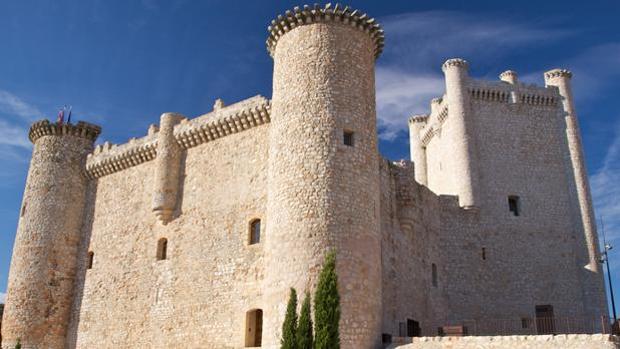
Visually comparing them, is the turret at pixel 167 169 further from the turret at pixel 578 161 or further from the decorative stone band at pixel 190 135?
the turret at pixel 578 161

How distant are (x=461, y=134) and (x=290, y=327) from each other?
14.8 m

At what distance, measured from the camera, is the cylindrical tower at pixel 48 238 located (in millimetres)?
23797

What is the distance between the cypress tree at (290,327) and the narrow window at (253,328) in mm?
3313

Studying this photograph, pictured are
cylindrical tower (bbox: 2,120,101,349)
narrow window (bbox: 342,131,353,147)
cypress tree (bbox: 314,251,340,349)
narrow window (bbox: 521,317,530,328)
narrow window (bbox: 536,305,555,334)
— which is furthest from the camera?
cylindrical tower (bbox: 2,120,101,349)

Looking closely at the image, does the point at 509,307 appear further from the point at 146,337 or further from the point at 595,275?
the point at 146,337

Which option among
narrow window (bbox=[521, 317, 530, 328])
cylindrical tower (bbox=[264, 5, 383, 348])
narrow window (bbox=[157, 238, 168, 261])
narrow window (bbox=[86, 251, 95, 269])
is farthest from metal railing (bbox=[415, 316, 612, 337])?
narrow window (bbox=[86, 251, 95, 269])

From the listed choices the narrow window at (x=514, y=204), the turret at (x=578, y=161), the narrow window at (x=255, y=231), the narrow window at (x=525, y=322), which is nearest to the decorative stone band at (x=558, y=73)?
the turret at (x=578, y=161)

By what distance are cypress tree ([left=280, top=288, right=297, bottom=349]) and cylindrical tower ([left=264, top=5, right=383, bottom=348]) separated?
0.59 metres

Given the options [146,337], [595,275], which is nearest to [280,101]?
[146,337]

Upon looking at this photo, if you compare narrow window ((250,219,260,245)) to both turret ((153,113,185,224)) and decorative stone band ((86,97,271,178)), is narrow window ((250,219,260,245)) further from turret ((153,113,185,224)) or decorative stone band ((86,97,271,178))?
turret ((153,113,185,224))

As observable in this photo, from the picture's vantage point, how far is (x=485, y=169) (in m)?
26.1

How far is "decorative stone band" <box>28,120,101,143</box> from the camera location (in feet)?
86.9

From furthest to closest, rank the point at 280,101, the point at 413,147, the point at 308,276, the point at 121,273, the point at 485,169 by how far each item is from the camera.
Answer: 1. the point at 413,147
2. the point at 485,169
3. the point at 121,273
4. the point at 280,101
5. the point at 308,276

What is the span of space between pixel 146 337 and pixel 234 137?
7401 mm
